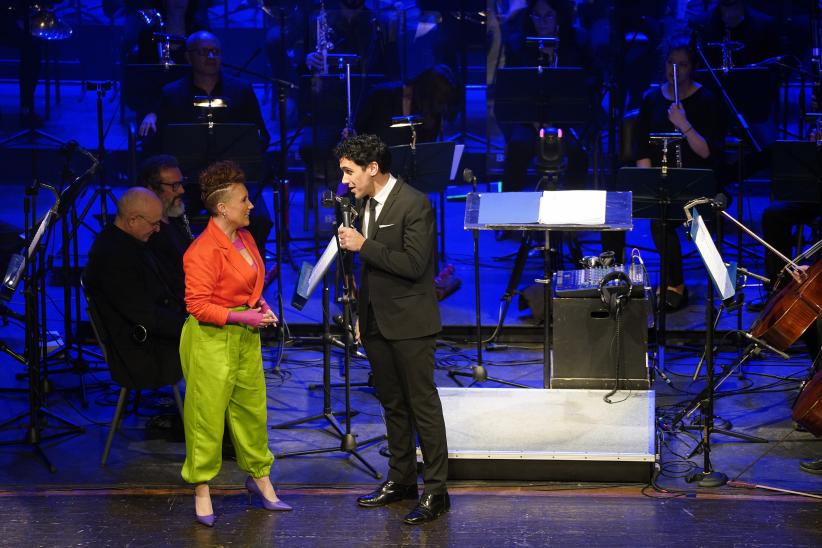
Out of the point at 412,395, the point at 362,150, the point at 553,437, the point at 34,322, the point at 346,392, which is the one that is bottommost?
the point at 553,437

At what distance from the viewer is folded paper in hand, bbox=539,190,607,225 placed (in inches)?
246

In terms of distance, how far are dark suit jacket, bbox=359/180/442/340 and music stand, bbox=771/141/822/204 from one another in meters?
3.68

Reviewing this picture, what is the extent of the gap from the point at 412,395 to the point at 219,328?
0.86 m

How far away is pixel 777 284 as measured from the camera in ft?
21.6

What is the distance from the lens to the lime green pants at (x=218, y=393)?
5145 mm

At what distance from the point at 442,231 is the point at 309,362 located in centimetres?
232

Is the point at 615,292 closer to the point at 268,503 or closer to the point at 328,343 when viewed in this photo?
the point at 328,343

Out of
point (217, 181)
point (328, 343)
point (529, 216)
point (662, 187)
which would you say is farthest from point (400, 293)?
point (662, 187)

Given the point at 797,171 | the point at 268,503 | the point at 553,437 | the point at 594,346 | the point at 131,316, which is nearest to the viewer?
the point at 268,503

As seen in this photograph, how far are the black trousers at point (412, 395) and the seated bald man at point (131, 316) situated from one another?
4.40 feet

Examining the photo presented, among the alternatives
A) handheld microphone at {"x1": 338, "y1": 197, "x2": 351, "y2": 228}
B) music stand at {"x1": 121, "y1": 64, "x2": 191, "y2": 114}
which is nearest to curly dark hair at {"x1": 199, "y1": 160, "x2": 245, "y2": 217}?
handheld microphone at {"x1": 338, "y1": 197, "x2": 351, "y2": 228}

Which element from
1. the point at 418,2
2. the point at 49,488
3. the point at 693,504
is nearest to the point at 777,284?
the point at 693,504

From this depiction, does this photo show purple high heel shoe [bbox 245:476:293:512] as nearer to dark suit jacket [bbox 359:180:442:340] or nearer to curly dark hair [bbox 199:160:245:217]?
dark suit jacket [bbox 359:180:442:340]

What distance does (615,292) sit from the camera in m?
6.33
